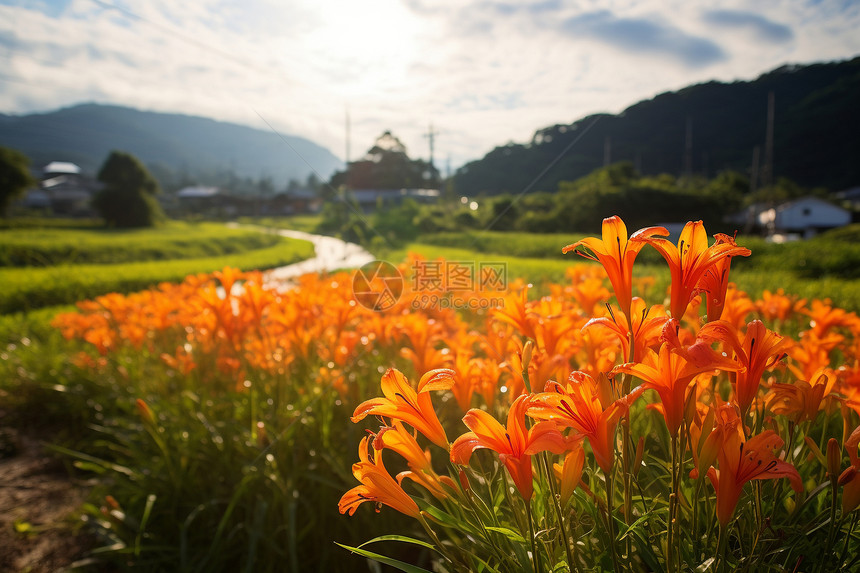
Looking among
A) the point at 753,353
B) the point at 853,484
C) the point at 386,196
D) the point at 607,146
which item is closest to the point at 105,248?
the point at 386,196

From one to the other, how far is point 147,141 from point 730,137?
→ 519 feet

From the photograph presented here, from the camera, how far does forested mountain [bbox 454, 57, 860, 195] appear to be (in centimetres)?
→ 212

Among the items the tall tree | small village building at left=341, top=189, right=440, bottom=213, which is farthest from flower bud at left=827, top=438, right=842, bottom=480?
small village building at left=341, top=189, right=440, bottom=213

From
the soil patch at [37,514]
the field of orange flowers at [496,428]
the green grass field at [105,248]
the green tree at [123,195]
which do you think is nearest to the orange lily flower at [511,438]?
the field of orange flowers at [496,428]

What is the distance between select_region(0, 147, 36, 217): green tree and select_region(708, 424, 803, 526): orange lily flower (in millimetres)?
31665

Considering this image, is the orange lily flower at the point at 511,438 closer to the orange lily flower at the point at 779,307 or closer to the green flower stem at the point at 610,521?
the green flower stem at the point at 610,521

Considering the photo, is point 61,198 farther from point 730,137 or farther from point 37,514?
point 730,137

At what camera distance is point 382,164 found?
345 cm

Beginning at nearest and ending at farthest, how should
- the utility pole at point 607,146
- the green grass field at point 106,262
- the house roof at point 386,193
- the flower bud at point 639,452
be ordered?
the flower bud at point 639,452
the utility pole at point 607,146
the house roof at point 386,193
the green grass field at point 106,262

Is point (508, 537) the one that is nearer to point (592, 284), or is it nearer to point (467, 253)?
point (592, 284)

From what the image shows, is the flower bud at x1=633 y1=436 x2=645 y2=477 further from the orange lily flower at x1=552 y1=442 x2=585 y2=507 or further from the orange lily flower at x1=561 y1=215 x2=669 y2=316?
the orange lily flower at x1=561 y1=215 x2=669 y2=316

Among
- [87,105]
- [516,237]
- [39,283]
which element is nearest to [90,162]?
[87,105]

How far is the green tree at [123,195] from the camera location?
27.8 metres

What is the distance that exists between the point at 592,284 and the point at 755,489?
2.68 feet
